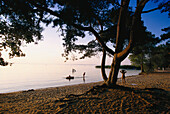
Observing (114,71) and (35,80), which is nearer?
(114,71)

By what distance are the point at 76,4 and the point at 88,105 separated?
4941 millimetres

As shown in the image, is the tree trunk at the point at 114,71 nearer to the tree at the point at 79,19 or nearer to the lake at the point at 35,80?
the tree at the point at 79,19

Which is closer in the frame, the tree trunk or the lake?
the tree trunk

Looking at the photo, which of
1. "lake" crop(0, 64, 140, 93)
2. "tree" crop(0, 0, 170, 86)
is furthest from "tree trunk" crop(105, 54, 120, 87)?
"lake" crop(0, 64, 140, 93)

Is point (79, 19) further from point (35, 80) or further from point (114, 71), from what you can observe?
point (35, 80)

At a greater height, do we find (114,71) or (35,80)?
(114,71)

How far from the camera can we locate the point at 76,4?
5.71 metres

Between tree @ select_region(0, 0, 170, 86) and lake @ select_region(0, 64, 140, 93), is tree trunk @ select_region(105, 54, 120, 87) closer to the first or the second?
tree @ select_region(0, 0, 170, 86)


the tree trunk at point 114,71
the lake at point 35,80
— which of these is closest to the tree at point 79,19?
the tree trunk at point 114,71

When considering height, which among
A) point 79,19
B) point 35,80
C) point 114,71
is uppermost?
point 79,19

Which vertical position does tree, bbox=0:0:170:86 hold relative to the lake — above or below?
above

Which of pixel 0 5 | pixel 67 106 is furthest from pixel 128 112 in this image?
pixel 0 5

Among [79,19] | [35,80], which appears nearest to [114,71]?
[79,19]

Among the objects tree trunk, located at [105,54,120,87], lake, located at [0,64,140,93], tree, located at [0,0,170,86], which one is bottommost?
lake, located at [0,64,140,93]
